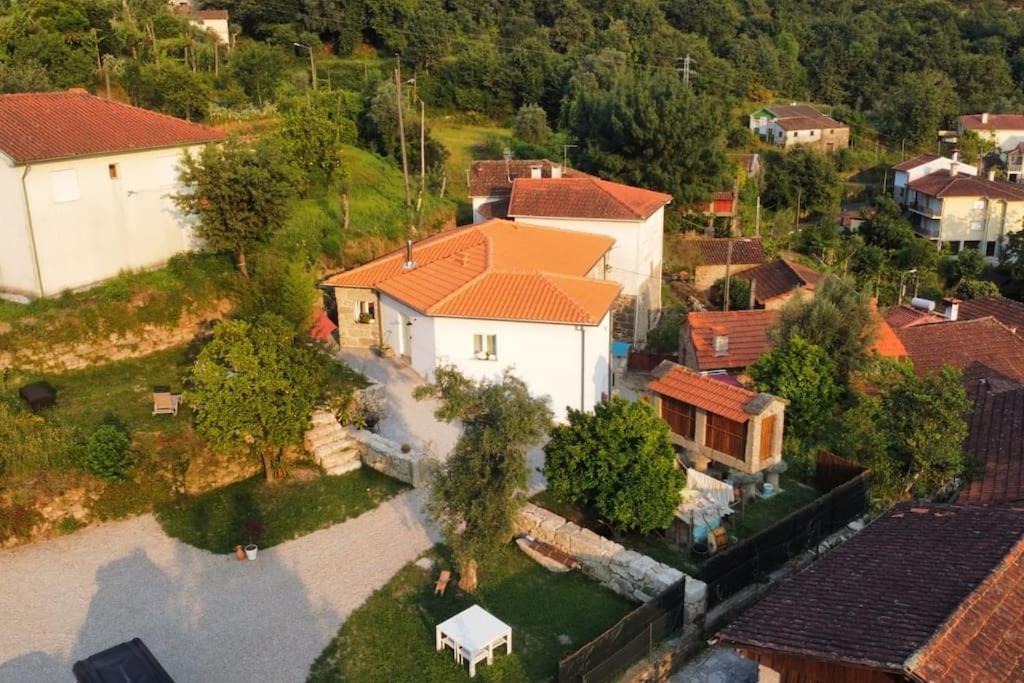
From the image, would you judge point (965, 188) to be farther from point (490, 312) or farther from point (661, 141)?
point (490, 312)

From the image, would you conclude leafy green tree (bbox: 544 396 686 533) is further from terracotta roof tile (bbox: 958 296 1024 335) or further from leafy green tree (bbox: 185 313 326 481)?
terracotta roof tile (bbox: 958 296 1024 335)

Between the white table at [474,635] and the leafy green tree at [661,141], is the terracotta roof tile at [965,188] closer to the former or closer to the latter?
the leafy green tree at [661,141]

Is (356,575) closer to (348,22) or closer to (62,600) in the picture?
(62,600)

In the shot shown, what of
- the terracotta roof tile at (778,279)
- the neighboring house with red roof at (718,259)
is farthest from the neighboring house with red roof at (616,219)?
the neighboring house with red roof at (718,259)

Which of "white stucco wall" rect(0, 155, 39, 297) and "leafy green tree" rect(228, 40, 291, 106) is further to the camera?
"leafy green tree" rect(228, 40, 291, 106)

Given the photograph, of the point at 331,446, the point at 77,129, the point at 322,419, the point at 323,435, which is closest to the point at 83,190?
the point at 77,129

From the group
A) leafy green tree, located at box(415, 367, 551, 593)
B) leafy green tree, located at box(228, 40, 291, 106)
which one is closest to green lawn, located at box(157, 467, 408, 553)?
leafy green tree, located at box(415, 367, 551, 593)
